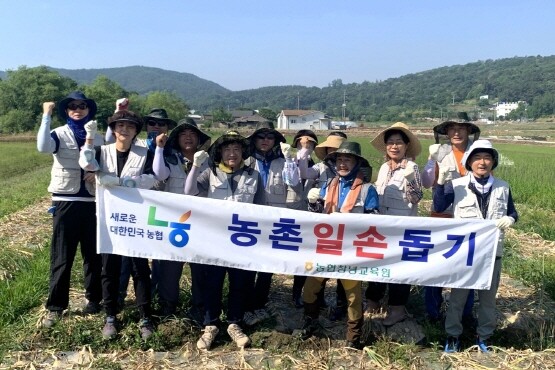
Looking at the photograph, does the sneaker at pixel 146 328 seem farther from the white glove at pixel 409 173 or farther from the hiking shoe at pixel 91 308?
the white glove at pixel 409 173

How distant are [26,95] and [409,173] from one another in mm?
63697

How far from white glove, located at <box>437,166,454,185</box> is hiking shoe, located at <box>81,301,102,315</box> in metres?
3.99

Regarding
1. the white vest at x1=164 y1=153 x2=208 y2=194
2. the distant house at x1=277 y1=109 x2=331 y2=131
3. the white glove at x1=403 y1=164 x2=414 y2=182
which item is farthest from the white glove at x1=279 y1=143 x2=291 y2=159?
the distant house at x1=277 y1=109 x2=331 y2=131

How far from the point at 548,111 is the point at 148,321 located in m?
130

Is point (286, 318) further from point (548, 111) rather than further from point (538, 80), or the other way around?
point (538, 80)

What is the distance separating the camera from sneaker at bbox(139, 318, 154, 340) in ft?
14.6

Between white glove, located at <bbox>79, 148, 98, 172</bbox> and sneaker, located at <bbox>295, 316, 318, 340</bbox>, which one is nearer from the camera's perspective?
white glove, located at <bbox>79, 148, 98, 172</bbox>

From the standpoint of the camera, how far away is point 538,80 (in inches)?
6585

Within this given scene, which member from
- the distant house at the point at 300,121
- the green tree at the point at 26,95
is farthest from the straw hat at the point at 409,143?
the distant house at the point at 300,121

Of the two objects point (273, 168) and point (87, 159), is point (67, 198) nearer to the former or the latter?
point (87, 159)

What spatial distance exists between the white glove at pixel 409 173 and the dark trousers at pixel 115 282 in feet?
9.08

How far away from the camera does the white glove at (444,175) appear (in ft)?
14.9

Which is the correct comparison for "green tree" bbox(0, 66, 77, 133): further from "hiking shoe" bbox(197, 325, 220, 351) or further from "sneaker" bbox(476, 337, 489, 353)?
"sneaker" bbox(476, 337, 489, 353)

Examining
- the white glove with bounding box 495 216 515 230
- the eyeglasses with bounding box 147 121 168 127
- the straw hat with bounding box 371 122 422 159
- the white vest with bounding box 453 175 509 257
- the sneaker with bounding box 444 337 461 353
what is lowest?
the sneaker with bounding box 444 337 461 353
